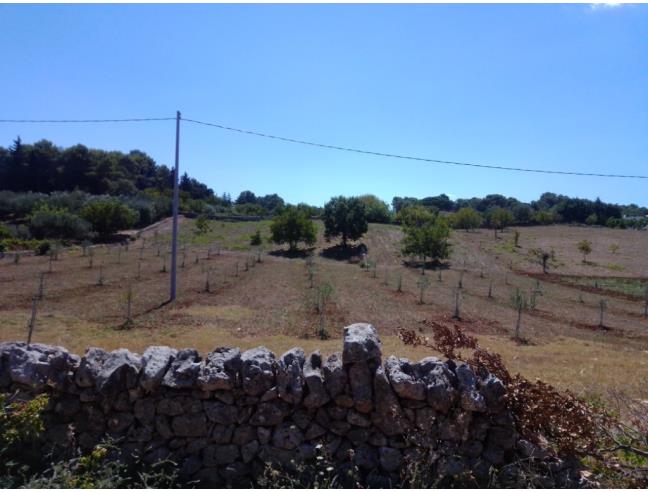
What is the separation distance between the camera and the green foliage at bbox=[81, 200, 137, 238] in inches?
1759

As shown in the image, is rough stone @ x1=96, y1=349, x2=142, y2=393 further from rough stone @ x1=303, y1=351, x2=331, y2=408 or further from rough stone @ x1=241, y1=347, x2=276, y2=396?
rough stone @ x1=303, y1=351, x2=331, y2=408

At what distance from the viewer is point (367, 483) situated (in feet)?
13.8

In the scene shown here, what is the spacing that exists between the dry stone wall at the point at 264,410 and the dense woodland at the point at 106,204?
1541 inches

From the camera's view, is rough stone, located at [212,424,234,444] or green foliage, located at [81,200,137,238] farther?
green foliage, located at [81,200,137,238]

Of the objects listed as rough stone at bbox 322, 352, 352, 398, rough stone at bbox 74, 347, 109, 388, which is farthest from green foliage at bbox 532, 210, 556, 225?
rough stone at bbox 74, 347, 109, 388

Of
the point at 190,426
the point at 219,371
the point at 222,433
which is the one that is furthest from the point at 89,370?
the point at 222,433

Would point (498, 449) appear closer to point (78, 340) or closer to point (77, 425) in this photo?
point (77, 425)

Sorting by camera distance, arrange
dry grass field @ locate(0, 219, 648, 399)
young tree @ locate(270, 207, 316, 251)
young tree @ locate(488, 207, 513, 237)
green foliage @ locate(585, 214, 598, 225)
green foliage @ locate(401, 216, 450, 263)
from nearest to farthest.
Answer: dry grass field @ locate(0, 219, 648, 399)
green foliage @ locate(401, 216, 450, 263)
young tree @ locate(270, 207, 316, 251)
young tree @ locate(488, 207, 513, 237)
green foliage @ locate(585, 214, 598, 225)

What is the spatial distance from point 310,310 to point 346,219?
99.5ft

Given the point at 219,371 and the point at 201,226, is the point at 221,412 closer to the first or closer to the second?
the point at 219,371

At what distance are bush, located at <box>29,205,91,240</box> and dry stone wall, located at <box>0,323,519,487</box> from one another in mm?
44382

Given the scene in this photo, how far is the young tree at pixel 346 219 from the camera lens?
155 ft

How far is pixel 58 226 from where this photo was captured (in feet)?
141

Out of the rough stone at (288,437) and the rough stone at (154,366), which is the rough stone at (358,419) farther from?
the rough stone at (154,366)
